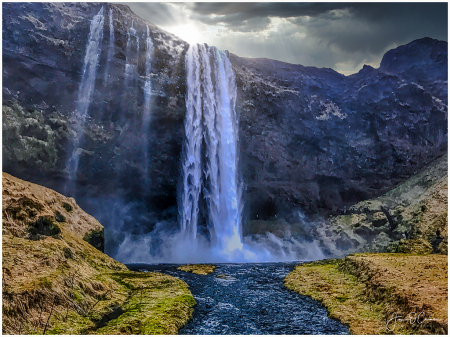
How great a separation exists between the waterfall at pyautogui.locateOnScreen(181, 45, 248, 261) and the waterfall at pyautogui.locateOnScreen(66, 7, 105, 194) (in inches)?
426

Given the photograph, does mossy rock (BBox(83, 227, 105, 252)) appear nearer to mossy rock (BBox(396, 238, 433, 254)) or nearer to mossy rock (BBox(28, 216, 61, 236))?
mossy rock (BBox(28, 216, 61, 236))

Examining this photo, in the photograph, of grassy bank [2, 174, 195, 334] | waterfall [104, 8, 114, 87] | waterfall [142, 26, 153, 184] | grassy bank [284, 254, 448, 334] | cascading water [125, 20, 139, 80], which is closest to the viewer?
grassy bank [2, 174, 195, 334]

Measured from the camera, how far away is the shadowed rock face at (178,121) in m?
34.8

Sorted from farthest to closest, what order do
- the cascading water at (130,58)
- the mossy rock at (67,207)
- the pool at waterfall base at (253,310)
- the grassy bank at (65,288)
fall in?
1. the cascading water at (130,58)
2. the mossy rock at (67,207)
3. the pool at waterfall base at (253,310)
4. the grassy bank at (65,288)

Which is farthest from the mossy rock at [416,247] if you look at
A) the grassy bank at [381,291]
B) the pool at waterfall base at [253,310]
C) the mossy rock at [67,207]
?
the mossy rock at [67,207]

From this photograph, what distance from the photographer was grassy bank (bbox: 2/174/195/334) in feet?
31.0

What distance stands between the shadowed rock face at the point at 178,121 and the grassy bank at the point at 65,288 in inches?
819

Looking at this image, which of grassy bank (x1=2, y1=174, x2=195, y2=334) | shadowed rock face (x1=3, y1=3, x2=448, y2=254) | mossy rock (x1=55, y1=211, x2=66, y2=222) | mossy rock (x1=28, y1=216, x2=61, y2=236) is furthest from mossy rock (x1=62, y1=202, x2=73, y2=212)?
shadowed rock face (x1=3, y1=3, x2=448, y2=254)

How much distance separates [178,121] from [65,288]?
3122cm

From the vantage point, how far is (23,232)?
1374 centimetres

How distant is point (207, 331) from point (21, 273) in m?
6.58

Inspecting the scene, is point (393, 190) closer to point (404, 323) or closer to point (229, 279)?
point (229, 279)

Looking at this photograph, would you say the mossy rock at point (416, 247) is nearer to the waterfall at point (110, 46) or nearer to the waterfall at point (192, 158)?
the waterfall at point (192, 158)

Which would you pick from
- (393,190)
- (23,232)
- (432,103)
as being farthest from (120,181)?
(432,103)
